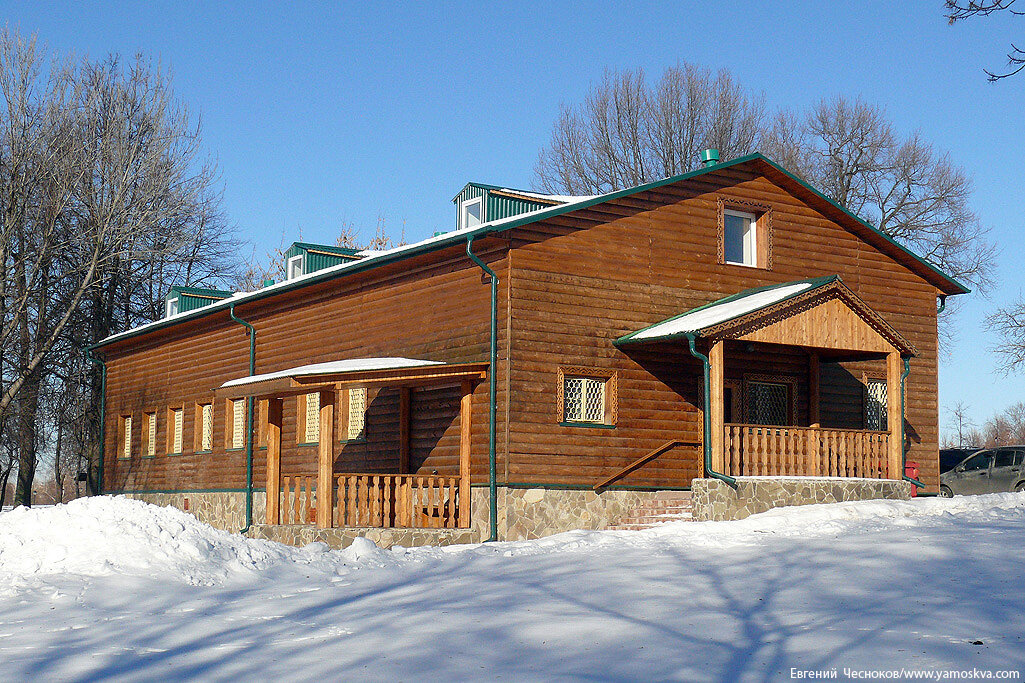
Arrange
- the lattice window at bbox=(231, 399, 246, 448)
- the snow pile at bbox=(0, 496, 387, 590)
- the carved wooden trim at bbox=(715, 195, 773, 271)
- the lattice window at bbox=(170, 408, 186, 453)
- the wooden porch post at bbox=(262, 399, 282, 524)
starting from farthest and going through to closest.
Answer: the lattice window at bbox=(170, 408, 186, 453)
the lattice window at bbox=(231, 399, 246, 448)
the carved wooden trim at bbox=(715, 195, 773, 271)
the wooden porch post at bbox=(262, 399, 282, 524)
the snow pile at bbox=(0, 496, 387, 590)

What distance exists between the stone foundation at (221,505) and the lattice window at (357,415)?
2.54 meters

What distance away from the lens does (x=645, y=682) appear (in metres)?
7.79

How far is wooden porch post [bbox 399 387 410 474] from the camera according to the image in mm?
20031

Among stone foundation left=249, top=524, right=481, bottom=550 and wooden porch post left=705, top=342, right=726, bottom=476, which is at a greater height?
wooden porch post left=705, top=342, right=726, bottom=476

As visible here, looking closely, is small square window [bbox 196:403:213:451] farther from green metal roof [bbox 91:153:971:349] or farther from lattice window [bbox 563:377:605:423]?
lattice window [bbox 563:377:605:423]

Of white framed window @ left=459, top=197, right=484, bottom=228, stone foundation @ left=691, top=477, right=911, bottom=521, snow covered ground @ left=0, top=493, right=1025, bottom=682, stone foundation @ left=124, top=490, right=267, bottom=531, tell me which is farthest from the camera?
stone foundation @ left=124, top=490, right=267, bottom=531

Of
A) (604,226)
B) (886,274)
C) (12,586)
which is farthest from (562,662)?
(886,274)

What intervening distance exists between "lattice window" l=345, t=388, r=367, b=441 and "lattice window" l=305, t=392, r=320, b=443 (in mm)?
1150

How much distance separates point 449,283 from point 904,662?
12275mm

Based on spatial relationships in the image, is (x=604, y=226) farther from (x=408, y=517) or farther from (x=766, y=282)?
(x=408, y=517)

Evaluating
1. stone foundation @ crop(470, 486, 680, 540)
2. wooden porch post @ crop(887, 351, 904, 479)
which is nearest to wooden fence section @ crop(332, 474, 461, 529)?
stone foundation @ crop(470, 486, 680, 540)

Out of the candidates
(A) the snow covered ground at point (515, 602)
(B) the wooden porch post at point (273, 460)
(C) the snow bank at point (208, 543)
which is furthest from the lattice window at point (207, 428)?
(A) the snow covered ground at point (515, 602)

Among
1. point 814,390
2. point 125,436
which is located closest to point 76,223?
point 125,436

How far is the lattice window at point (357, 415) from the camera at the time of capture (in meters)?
21.3
